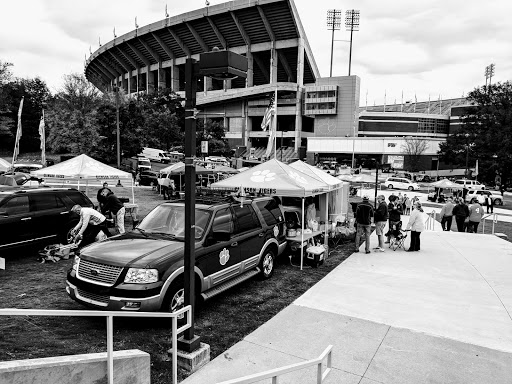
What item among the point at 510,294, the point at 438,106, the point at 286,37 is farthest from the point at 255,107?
the point at 510,294

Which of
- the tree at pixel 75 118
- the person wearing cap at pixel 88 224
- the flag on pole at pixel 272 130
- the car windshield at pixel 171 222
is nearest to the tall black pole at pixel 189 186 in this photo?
the car windshield at pixel 171 222

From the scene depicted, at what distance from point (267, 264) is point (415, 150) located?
70.1 m

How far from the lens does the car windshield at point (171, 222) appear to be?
702cm

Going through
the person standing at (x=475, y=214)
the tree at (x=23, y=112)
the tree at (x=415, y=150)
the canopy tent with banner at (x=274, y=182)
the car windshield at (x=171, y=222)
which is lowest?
the person standing at (x=475, y=214)

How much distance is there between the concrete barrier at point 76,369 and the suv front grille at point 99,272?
6.61ft

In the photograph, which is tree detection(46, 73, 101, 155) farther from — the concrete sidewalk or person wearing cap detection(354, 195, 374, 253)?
the concrete sidewalk

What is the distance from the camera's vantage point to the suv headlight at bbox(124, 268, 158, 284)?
221 inches

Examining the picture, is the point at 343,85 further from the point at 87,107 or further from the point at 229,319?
the point at 229,319

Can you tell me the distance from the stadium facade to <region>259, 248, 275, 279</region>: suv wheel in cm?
5799

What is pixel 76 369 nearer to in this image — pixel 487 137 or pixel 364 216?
pixel 364 216

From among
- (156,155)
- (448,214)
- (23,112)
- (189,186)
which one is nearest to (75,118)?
(156,155)

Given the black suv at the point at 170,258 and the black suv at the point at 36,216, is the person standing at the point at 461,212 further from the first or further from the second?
the black suv at the point at 36,216

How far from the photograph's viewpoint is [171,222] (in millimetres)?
7324

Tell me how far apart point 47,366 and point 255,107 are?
85.8m
